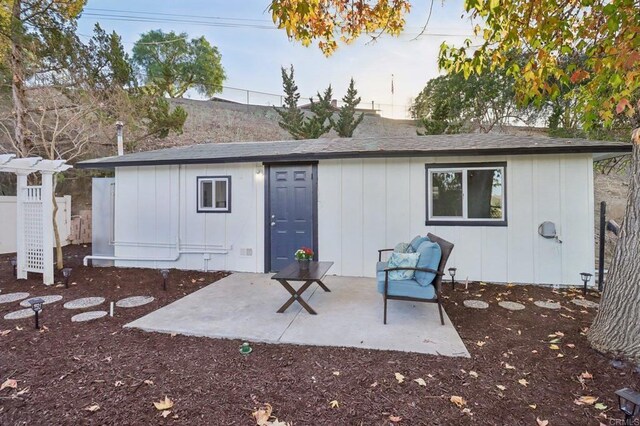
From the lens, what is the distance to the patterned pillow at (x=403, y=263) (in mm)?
3797

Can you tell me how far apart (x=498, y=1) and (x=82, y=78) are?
33.4ft

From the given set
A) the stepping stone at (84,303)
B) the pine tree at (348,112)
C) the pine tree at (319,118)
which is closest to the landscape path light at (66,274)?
the stepping stone at (84,303)

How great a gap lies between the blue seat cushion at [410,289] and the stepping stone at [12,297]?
5.36 meters

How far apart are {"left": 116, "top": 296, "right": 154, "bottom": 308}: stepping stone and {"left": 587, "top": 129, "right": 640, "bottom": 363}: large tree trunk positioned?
5.34 metres

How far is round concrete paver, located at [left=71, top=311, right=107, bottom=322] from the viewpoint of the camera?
12.5 ft

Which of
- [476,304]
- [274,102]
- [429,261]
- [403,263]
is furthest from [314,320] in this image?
[274,102]

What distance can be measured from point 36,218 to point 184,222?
2.46 metres

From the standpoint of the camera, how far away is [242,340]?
322 cm

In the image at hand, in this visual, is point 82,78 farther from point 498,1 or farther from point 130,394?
point 498,1

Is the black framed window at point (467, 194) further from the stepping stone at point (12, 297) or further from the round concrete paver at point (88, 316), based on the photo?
the stepping stone at point (12, 297)

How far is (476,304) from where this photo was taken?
14.3ft

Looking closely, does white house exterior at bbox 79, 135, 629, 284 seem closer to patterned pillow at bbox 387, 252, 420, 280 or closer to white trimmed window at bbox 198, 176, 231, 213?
white trimmed window at bbox 198, 176, 231, 213

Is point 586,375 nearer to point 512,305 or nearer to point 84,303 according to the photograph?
point 512,305

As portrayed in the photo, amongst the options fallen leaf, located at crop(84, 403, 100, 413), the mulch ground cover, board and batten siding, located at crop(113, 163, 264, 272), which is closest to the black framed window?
the mulch ground cover
